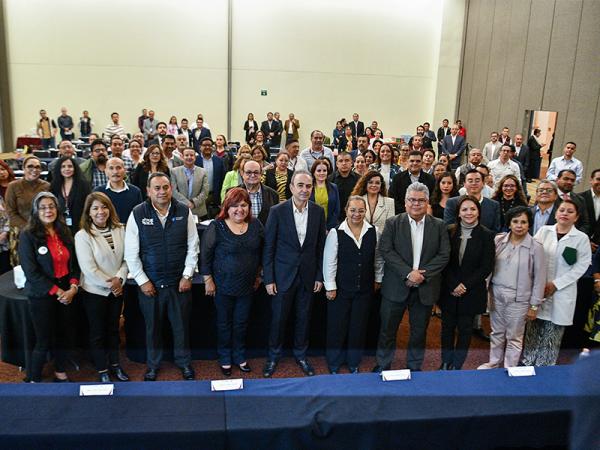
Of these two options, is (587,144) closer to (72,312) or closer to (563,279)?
(563,279)

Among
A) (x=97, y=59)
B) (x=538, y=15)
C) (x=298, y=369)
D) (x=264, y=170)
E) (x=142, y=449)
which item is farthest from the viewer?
(x=97, y=59)

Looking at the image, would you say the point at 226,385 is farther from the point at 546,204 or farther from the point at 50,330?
the point at 546,204

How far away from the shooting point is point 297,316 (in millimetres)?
3795

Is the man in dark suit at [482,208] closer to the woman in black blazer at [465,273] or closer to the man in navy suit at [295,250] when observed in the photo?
the woman in black blazer at [465,273]

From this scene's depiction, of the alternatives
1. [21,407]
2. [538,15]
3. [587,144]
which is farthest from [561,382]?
[538,15]

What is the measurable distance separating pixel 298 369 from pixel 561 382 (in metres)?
2.00

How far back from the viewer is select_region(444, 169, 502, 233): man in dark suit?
4.02 m

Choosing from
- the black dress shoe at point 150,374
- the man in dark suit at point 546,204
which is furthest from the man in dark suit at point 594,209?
the black dress shoe at point 150,374

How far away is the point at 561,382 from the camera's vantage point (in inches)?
91.0

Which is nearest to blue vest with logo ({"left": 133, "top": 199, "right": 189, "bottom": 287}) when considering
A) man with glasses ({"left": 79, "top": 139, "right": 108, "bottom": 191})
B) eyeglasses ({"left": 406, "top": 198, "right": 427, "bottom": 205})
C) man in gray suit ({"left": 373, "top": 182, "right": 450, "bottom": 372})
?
man in gray suit ({"left": 373, "top": 182, "right": 450, "bottom": 372})

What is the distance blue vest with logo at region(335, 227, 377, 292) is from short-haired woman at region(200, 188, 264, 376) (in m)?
0.57

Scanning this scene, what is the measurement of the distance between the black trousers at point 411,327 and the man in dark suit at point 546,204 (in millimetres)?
1461

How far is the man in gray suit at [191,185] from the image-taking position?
552 centimetres

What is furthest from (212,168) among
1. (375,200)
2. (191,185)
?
(375,200)
